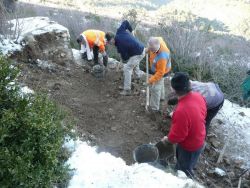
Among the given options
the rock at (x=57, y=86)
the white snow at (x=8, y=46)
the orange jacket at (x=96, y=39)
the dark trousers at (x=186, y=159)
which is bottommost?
the rock at (x=57, y=86)

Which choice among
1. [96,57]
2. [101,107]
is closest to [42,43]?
[96,57]

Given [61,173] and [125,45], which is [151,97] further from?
[61,173]

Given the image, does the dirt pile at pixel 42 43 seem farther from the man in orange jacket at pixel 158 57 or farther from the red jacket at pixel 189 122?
the red jacket at pixel 189 122

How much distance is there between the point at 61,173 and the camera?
407 centimetres

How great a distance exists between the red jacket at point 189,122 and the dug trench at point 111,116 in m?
1.33

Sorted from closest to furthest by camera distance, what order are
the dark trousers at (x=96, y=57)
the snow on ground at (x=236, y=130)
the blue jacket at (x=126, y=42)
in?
1. the snow on ground at (x=236, y=130)
2. the blue jacket at (x=126, y=42)
3. the dark trousers at (x=96, y=57)

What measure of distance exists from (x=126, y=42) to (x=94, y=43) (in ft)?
4.50

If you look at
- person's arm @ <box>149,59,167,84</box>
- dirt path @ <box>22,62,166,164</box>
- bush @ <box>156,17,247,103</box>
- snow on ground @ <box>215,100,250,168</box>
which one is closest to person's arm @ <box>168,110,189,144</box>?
dirt path @ <box>22,62,166,164</box>

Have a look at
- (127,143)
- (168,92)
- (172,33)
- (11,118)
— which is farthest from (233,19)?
(11,118)

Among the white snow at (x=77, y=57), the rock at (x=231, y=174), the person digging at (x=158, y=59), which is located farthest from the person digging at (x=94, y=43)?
the rock at (x=231, y=174)

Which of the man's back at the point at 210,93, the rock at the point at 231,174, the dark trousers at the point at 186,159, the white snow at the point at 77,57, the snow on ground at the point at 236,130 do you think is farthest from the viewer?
the white snow at the point at 77,57

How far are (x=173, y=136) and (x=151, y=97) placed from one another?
2.68m

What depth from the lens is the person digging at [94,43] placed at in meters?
8.76

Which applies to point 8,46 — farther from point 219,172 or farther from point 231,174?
point 231,174
